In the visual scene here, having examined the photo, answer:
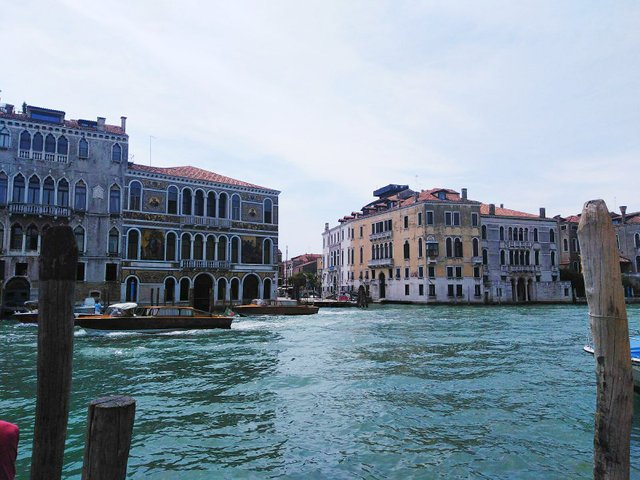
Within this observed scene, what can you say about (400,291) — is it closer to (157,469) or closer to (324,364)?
(324,364)

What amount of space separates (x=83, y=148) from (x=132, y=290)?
7729 mm

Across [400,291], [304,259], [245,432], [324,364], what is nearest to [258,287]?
[400,291]

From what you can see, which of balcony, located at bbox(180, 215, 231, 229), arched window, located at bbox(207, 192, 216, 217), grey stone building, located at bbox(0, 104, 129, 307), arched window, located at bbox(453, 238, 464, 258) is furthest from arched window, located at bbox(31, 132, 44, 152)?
arched window, located at bbox(453, 238, 464, 258)

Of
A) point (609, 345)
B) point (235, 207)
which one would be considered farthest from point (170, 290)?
point (609, 345)

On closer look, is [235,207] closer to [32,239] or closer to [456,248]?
[32,239]

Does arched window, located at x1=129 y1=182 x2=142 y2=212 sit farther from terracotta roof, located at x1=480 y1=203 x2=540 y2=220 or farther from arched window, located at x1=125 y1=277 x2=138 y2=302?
terracotta roof, located at x1=480 y1=203 x2=540 y2=220

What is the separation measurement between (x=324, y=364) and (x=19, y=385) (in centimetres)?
567

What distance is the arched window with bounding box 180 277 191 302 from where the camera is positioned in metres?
26.9

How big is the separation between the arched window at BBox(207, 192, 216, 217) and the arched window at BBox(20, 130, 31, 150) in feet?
30.4

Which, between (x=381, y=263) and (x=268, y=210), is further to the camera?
(x=381, y=263)

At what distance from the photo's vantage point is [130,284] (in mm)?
25438

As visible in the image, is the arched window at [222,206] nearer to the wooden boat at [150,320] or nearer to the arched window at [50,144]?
the arched window at [50,144]

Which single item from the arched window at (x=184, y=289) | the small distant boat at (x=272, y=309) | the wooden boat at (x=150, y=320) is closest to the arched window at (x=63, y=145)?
the arched window at (x=184, y=289)

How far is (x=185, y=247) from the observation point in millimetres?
27375
